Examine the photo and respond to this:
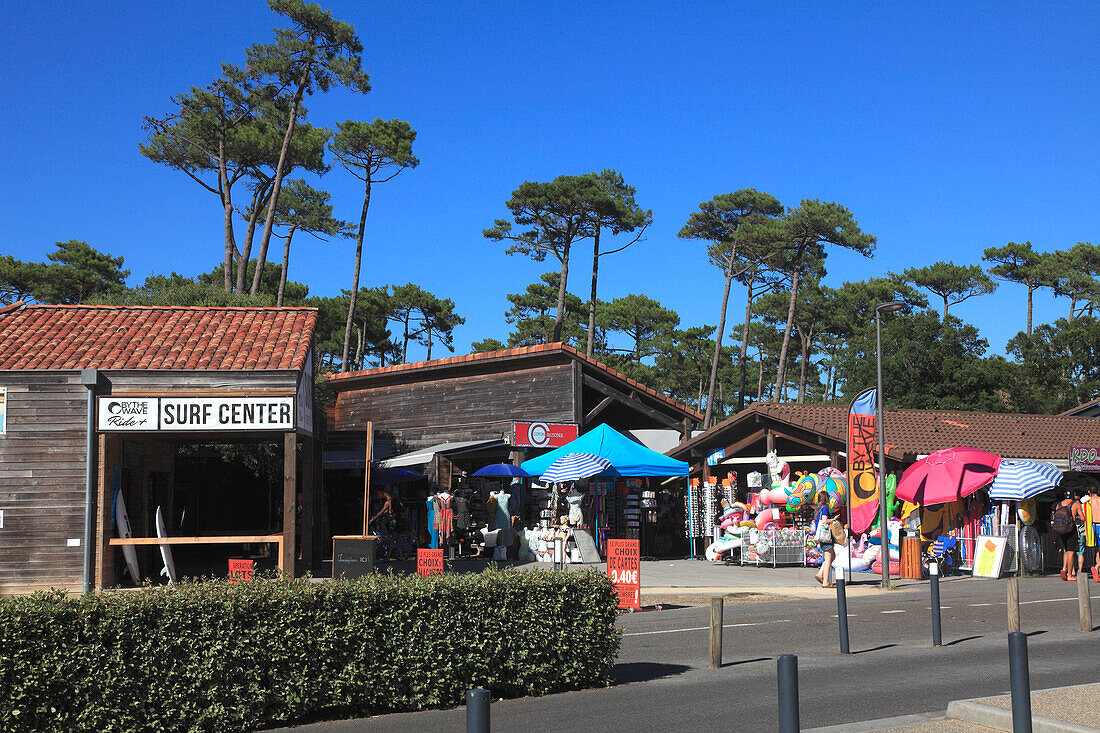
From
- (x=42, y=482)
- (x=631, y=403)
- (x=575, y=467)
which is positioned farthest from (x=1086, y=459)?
(x=42, y=482)

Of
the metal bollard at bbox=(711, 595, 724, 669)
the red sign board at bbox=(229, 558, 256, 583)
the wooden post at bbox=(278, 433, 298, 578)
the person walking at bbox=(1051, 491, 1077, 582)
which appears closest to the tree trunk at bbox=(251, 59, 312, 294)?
the wooden post at bbox=(278, 433, 298, 578)

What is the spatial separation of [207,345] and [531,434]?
1106 cm

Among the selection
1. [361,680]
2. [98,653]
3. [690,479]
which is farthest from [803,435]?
[98,653]

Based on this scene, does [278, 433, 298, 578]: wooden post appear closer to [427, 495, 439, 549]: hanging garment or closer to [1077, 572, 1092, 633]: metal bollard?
[427, 495, 439, 549]: hanging garment

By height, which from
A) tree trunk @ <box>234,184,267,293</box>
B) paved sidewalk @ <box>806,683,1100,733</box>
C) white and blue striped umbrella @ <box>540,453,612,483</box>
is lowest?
paved sidewalk @ <box>806,683,1100,733</box>

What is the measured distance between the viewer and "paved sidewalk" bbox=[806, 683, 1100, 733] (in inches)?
256

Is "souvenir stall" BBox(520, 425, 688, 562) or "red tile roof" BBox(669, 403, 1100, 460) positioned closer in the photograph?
"souvenir stall" BBox(520, 425, 688, 562)

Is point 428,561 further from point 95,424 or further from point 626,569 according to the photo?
point 95,424

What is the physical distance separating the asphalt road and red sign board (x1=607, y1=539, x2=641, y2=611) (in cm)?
31

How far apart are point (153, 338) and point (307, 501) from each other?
3919 millimetres

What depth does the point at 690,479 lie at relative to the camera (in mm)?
27812

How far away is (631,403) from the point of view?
2852cm

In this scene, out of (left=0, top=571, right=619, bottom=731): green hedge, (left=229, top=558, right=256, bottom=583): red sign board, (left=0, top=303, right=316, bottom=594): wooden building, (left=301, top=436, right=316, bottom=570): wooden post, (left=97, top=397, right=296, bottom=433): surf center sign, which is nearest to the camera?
(left=0, top=571, right=619, bottom=731): green hedge

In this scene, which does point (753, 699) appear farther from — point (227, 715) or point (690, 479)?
point (690, 479)
